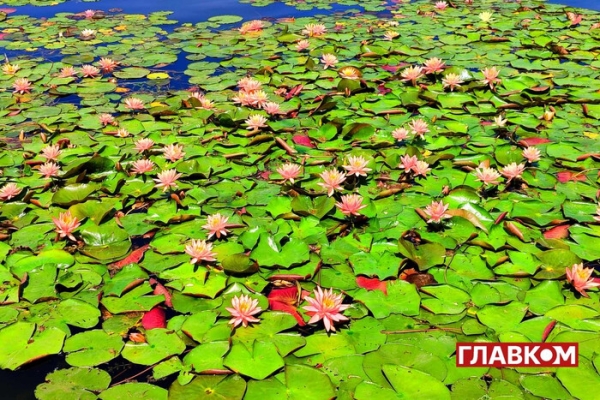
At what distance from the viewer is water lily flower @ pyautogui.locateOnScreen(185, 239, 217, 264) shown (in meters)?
Result: 2.71

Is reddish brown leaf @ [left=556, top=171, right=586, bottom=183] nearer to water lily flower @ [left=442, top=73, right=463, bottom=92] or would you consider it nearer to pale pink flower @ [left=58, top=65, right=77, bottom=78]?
water lily flower @ [left=442, top=73, right=463, bottom=92]

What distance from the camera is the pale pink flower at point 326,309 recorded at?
231 centimetres

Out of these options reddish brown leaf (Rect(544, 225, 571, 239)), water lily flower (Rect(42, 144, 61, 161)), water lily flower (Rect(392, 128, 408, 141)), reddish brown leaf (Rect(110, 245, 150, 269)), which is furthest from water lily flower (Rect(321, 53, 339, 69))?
reddish brown leaf (Rect(110, 245, 150, 269))

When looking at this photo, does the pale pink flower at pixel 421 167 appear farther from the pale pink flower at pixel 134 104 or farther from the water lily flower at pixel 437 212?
the pale pink flower at pixel 134 104

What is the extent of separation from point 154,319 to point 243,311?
0.50 meters

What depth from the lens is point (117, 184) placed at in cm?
348

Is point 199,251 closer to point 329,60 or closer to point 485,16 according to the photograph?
point 329,60

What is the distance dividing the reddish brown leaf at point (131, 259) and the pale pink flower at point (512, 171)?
2.53 meters

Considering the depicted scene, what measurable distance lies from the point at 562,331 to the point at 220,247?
190 centimetres

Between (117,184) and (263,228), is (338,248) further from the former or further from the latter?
(117,184)

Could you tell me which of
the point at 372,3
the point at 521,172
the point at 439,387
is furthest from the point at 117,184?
the point at 372,3

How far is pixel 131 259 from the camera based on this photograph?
9.46ft

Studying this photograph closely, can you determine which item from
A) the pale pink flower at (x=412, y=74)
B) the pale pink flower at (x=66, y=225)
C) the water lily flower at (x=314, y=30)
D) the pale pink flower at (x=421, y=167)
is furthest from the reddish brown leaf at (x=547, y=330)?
the water lily flower at (x=314, y=30)

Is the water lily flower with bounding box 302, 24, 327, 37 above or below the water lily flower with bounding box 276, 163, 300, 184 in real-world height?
above
